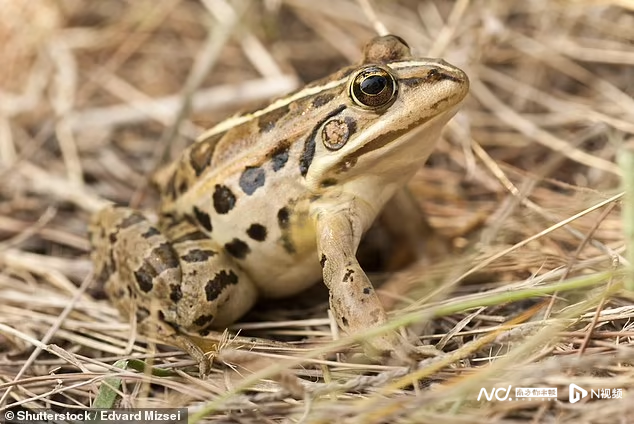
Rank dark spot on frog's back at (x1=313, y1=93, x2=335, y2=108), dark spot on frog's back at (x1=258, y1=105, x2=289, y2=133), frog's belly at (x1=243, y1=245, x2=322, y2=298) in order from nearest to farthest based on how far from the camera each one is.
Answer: dark spot on frog's back at (x1=313, y1=93, x2=335, y2=108), dark spot on frog's back at (x1=258, y1=105, x2=289, y2=133), frog's belly at (x1=243, y1=245, x2=322, y2=298)

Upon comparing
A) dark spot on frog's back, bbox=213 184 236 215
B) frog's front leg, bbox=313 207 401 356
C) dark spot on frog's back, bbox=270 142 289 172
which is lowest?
frog's front leg, bbox=313 207 401 356

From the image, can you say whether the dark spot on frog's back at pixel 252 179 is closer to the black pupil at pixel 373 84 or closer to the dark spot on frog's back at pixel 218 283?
the dark spot on frog's back at pixel 218 283

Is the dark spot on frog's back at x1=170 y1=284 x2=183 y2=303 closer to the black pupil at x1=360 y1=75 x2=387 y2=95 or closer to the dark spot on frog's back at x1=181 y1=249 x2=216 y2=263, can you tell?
the dark spot on frog's back at x1=181 y1=249 x2=216 y2=263

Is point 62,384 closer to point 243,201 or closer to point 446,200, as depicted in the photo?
point 243,201

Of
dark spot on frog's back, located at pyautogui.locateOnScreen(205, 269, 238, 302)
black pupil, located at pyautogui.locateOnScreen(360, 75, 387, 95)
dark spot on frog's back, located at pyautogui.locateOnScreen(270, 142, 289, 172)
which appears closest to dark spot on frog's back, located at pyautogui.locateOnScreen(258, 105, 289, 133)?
dark spot on frog's back, located at pyautogui.locateOnScreen(270, 142, 289, 172)

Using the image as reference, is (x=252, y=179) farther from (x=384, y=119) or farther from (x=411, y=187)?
(x=411, y=187)

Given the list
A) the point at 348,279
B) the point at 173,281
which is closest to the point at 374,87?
the point at 348,279

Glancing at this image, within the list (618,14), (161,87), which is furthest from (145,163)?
(618,14)
